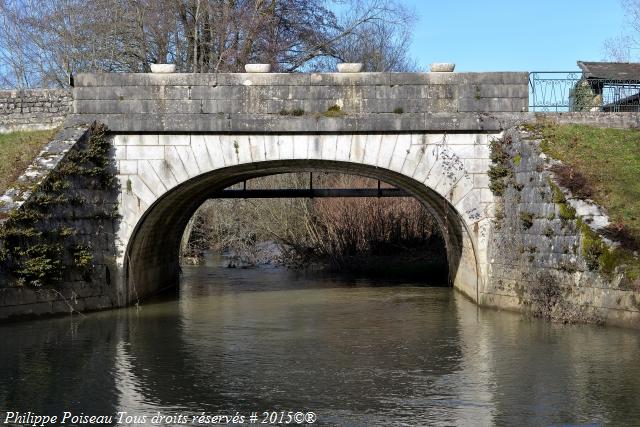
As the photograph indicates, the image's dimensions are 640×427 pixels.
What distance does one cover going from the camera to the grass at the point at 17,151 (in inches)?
531

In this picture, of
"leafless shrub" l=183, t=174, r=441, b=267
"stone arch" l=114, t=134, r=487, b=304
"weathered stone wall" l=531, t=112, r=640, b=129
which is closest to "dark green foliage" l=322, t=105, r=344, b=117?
"stone arch" l=114, t=134, r=487, b=304

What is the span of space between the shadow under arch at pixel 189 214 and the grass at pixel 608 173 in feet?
7.37

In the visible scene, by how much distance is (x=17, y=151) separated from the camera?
14.3 m

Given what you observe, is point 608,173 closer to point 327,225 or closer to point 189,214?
point 189,214

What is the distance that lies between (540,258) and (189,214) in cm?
950

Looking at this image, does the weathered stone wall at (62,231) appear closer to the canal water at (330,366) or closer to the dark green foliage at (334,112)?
the canal water at (330,366)

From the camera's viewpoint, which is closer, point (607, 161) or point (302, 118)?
point (607, 161)

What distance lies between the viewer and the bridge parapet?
1436 centimetres

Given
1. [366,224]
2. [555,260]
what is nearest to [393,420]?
[555,260]

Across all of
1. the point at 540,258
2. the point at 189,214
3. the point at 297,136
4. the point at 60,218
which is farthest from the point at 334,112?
the point at 189,214

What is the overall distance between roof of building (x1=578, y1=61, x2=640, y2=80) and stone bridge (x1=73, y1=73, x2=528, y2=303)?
4470 millimetres

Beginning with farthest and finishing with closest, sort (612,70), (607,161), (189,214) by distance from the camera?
(189,214), (612,70), (607,161)

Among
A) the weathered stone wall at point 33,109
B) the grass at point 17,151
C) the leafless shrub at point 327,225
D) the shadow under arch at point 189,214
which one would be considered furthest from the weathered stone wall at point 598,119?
the leafless shrub at point 327,225

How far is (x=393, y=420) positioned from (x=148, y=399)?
2581 millimetres
